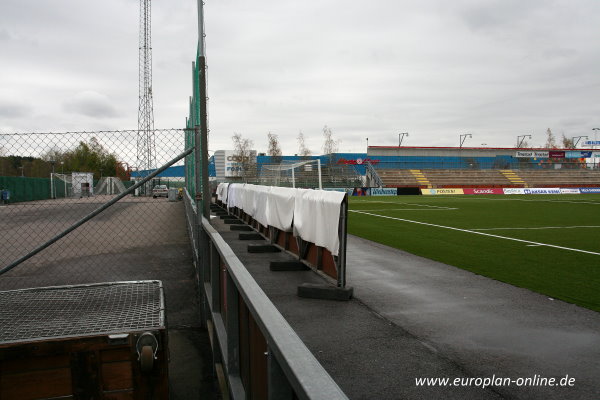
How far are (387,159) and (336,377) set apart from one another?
74291 mm

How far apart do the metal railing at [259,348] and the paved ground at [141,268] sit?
720 millimetres

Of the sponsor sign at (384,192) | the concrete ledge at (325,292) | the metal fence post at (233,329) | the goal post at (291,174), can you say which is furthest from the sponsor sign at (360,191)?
the metal fence post at (233,329)

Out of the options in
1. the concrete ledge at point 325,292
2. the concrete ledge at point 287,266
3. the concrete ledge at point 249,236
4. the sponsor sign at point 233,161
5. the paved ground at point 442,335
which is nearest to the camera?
the paved ground at point 442,335

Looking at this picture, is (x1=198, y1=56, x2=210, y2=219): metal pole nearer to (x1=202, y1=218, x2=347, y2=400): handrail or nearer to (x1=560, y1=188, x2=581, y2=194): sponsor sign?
(x1=202, y1=218, x2=347, y2=400): handrail

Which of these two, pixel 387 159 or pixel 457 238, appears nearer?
pixel 457 238

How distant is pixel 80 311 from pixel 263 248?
759cm

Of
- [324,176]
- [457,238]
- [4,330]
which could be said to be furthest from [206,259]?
[324,176]

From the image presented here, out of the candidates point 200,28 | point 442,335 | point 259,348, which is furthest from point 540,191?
point 259,348

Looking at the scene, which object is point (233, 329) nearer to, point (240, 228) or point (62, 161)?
point (62, 161)

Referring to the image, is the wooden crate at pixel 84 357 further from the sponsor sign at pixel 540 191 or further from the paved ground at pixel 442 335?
the sponsor sign at pixel 540 191

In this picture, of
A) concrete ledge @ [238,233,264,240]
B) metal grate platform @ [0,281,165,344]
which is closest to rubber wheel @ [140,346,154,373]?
metal grate platform @ [0,281,165,344]

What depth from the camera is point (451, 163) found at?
7488 cm

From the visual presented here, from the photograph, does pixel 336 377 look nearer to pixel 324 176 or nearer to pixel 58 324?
pixel 58 324

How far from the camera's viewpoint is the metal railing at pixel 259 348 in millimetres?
1182
